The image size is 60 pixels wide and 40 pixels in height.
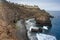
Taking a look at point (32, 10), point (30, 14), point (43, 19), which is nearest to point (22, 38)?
point (43, 19)

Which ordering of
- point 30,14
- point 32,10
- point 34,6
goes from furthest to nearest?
point 34,6 → point 32,10 → point 30,14

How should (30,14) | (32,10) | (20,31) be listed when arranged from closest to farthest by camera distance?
1. (20,31)
2. (30,14)
3. (32,10)

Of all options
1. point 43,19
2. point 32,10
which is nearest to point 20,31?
point 43,19

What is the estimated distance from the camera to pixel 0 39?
10.1 metres

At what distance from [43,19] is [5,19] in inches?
657

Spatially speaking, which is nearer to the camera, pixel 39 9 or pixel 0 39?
pixel 0 39

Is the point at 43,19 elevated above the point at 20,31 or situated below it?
below

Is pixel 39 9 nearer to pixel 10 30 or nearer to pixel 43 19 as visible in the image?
pixel 43 19

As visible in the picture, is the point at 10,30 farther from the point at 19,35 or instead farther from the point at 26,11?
the point at 26,11

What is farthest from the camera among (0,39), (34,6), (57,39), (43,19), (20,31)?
(34,6)

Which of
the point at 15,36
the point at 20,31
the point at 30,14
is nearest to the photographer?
the point at 15,36

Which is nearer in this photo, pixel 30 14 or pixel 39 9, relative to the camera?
pixel 30 14

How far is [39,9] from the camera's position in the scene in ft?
116

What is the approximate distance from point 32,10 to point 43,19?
489 centimetres
